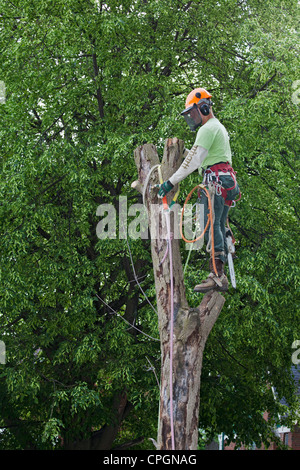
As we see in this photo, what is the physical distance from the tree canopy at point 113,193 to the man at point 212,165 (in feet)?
11.7

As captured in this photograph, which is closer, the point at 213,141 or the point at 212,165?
the point at 213,141

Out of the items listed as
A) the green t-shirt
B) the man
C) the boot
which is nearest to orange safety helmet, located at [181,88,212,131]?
the man

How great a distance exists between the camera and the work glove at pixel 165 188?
5824 mm

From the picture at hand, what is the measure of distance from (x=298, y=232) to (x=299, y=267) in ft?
3.77

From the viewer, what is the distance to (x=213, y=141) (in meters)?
5.99

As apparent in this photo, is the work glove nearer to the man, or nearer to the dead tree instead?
the man

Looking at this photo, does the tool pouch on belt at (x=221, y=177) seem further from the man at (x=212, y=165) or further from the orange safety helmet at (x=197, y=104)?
the orange safety helmet at (x=197, y=104)

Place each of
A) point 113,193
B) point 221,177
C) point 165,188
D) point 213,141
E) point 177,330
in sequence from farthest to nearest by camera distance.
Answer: point 113,193 < point 221,177 < point 213,141 < point 165,188 < point 177,330

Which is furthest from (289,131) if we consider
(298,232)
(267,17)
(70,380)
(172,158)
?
(70,380)

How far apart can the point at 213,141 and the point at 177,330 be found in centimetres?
182

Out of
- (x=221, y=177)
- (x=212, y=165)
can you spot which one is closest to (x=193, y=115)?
(x=212, y=165)

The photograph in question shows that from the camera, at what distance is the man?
5.88 meters

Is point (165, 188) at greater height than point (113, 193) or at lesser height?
lesser

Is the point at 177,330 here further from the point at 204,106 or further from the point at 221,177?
the point at 204,106
